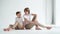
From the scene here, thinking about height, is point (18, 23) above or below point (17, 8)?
below

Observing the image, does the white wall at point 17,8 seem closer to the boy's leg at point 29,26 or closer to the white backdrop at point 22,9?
the white backdrop at point 22,9

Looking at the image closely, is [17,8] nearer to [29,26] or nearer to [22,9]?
[22,9]

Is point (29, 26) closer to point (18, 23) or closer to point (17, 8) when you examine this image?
point (18, 23)

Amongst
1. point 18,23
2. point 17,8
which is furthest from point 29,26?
point 17,8

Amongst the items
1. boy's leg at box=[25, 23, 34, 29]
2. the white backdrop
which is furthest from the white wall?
boy's leg at box=[25, 23, 34, 29]

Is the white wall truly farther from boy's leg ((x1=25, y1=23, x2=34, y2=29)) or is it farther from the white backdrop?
boy's leg ((x1=25, y1=23, x2=34, y2=29))

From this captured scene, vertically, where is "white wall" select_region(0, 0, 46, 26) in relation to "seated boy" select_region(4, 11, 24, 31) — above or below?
above

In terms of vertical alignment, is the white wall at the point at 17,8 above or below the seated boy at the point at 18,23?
above

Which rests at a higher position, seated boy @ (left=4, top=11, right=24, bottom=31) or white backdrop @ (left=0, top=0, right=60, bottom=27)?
white backdrop @ (left=0, top=0, right=60, bottom=27)

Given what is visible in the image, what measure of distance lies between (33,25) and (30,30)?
6 cm

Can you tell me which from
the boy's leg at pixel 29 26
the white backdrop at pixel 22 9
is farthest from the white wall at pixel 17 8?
the boy's leg at pixel 29 26

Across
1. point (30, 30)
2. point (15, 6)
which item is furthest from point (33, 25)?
point (15, 6)

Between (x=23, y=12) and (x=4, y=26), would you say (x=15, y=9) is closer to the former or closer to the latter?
(x=23, y=12)

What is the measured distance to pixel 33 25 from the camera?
4.20ft
